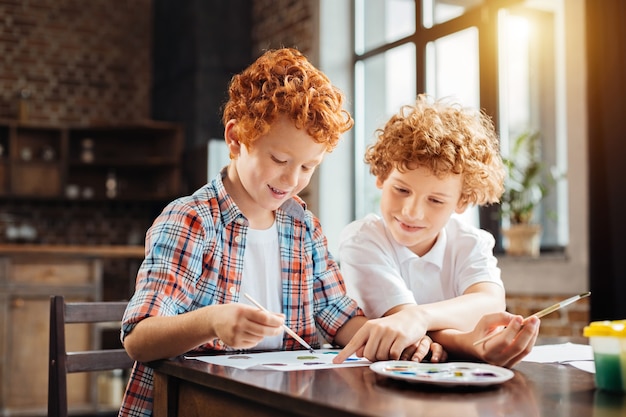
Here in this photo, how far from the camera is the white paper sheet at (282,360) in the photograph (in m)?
1.12

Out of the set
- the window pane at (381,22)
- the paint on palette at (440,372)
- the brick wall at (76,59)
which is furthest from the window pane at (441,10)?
the paint on palette at (440,372)

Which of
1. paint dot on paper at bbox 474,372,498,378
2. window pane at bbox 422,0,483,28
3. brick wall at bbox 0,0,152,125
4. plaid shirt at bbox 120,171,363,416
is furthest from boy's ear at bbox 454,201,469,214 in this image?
brick wall at bbox 0,0,152,125

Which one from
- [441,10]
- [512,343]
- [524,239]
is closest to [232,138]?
[512,343]

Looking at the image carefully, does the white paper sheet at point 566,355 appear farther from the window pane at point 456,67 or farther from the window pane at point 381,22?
the window pane at point 381,22

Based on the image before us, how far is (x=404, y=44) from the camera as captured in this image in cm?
520

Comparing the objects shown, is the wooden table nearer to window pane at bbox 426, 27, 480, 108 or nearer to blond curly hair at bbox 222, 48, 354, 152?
blond curly hair at bbox 222, 48, 354, 152

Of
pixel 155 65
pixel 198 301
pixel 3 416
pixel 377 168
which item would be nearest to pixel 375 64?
pixel 155 65

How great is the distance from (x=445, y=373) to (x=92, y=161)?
20.0ft

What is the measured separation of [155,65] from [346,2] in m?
2.46

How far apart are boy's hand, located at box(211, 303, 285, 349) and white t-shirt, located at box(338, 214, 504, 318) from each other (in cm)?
49

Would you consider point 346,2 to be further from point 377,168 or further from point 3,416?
point 377,168

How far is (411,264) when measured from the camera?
162cm

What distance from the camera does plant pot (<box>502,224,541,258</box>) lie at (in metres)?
4.07

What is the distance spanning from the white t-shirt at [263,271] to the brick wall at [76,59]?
5.91m
